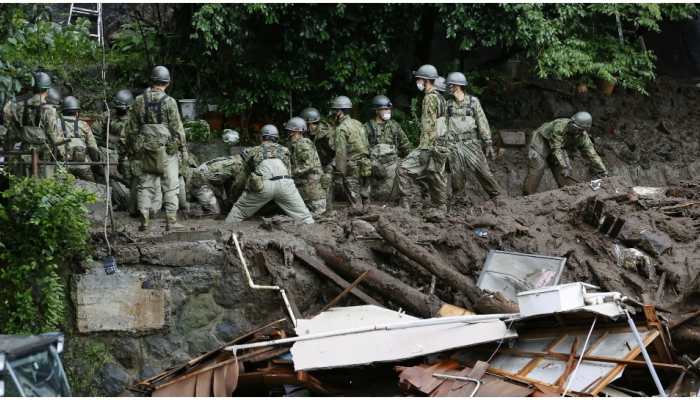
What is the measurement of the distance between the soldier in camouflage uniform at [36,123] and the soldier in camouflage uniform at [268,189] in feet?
8.79

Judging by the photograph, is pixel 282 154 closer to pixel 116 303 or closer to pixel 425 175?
pixel 425 175

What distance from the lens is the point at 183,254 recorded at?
490 inches

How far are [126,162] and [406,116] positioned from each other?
21.8 feet

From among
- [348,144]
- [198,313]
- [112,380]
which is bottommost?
[112,380]

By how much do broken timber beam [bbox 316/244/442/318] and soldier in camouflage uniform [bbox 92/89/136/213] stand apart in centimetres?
307

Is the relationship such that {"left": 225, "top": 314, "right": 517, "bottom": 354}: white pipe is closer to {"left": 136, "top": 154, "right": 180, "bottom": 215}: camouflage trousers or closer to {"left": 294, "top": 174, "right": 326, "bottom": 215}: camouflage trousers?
{"left": 136, "top": 154, "right": 180, "bottom": 215}: camouflage trousers

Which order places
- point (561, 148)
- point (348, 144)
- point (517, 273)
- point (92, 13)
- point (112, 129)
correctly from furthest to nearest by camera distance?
point (92, 13) < point (561, 148) < point (348, 144) < point (112, 129) < point (517, 273)

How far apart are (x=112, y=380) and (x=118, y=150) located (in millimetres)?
4442

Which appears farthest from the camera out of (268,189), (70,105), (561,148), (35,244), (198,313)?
(561,148)

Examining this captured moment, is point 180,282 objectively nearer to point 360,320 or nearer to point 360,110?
point 360,320

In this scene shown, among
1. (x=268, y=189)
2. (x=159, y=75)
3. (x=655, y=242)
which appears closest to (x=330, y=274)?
(x=268, y=189)

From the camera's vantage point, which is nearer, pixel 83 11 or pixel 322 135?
pixel 322 135

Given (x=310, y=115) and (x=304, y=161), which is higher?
(x=310, y=115)

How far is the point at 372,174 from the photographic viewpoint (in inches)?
671
